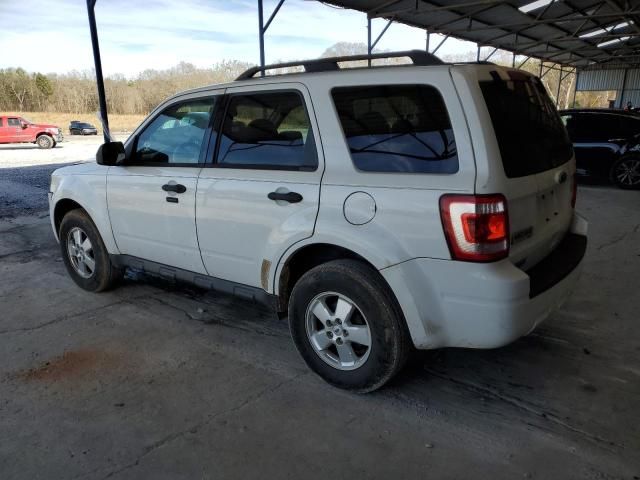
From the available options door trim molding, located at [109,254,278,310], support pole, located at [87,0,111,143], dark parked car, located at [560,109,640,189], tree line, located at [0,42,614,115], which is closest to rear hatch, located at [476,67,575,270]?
door trim molding, located at [109,254,278,310]

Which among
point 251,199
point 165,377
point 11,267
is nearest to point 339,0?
point 11,267

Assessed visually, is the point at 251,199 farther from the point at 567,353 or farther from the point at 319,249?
the point at 567,353

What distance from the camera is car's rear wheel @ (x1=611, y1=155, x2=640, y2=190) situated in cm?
962

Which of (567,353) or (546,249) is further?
(567,353)

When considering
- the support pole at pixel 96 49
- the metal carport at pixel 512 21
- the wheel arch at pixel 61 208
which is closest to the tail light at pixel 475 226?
the wheel arch at pixel 61 208

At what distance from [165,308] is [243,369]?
1385 mm

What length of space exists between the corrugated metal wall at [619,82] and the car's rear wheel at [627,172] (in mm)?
27807

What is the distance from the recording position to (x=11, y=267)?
5602 millimetres

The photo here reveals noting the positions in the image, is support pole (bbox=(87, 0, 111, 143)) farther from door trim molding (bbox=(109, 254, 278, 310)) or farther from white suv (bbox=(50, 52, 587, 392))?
white suv (bbox=(50, 52, 587, 392))

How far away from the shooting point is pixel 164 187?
3652 mm

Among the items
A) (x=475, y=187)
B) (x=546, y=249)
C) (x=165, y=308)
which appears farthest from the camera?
(x=165, y=308)

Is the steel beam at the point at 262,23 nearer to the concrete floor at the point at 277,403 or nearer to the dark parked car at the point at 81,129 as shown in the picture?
the concrete floor at the point at 277,403

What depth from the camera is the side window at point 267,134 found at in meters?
2.98

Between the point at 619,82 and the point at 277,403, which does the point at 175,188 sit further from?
the point at 619,82
